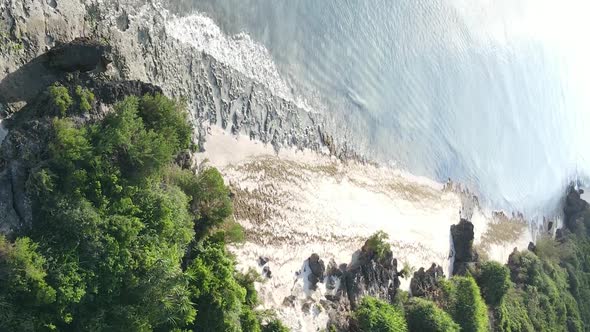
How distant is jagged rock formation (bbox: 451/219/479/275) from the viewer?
135 feet

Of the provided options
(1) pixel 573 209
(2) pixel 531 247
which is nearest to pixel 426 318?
(2) pixel 531 247

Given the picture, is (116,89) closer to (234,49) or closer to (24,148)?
(24,148)

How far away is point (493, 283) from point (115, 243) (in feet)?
97.5

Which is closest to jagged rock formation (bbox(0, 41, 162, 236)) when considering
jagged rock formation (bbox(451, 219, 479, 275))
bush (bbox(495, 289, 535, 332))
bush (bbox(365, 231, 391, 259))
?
bush (bbox(365, 231, 391, 259))

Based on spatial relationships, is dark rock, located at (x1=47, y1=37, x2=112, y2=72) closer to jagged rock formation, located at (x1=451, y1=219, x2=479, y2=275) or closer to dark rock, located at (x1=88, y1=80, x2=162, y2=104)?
dark rock, located at (x1=88, y1=80, x2=162, y2=104)

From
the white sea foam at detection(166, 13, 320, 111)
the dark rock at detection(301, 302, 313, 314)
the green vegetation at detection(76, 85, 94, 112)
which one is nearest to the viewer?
the green vegetation at detection(76, 85, 94, 112)

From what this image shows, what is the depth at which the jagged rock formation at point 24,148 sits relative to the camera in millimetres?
19047

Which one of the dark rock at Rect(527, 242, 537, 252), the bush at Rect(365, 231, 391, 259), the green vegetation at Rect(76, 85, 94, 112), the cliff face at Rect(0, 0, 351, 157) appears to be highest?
the dark rock at Rect(527, 242, 537, 252)

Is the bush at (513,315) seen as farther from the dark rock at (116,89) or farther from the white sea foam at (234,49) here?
the dark rock at (116,89)

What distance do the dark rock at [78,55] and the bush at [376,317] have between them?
18.4m

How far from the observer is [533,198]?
54375 millimetres

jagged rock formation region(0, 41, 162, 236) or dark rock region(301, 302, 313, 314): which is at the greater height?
jagged rock formation region(0, 41, 162, 236)

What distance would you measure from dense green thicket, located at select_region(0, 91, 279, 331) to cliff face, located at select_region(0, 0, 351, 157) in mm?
1956

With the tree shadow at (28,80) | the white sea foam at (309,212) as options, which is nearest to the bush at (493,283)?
the white sea foam at (309,212)
